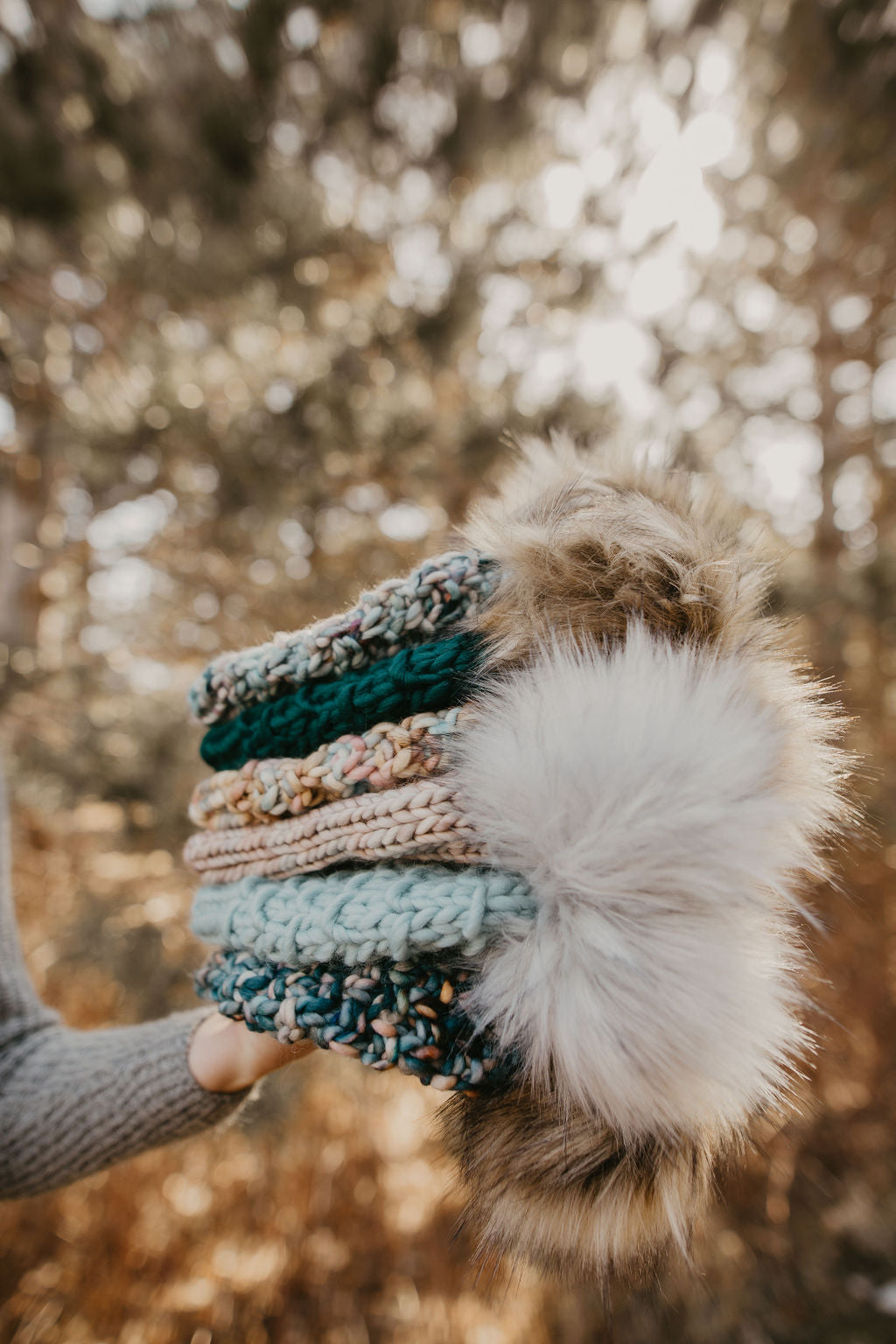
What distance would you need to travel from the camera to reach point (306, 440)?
1.54 metres

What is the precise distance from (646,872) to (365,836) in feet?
0.58

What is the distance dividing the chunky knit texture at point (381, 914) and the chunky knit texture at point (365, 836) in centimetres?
1

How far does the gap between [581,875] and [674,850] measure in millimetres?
54

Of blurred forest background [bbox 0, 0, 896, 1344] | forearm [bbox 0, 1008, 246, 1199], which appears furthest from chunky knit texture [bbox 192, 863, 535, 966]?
blurred forest background [bbox 0, 0, 896, 1344]

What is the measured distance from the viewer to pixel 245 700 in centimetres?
52

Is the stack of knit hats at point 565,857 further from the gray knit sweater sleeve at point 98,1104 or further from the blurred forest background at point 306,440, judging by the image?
the blurred forest background at point 306,440

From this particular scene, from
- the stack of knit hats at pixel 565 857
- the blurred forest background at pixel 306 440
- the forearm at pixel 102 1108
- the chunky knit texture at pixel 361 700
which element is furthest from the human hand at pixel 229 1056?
the blurred forest background at pixel 306 440

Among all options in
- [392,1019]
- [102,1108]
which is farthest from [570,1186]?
[102,1108]

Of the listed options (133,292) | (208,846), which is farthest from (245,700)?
(133,292)

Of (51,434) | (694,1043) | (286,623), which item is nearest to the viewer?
(694,1043)

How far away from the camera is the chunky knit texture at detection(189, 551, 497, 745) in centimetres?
45

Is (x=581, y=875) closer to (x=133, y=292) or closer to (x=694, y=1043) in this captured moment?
(x=694, y=1043)

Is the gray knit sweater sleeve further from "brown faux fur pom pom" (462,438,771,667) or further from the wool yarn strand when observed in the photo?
"brown faux fur pom pom" (462,438,771,667)

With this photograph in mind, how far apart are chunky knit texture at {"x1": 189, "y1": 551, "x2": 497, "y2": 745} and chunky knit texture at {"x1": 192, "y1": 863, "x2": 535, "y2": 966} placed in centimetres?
15
